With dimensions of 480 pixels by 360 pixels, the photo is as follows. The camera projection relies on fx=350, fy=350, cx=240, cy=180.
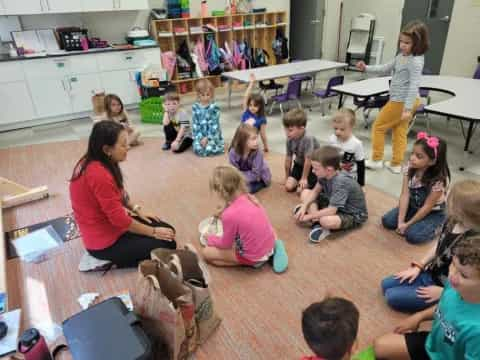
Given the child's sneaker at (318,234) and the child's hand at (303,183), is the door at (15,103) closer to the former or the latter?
the child's hand at (303,183)

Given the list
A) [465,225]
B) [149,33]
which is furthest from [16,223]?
[149,33]

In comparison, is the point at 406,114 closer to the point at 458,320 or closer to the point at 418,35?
the point at 418,35

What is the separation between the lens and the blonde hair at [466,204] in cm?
155

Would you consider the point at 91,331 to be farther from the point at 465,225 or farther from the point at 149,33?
the point at 149,33

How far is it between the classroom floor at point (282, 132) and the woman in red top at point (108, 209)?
6.84ft

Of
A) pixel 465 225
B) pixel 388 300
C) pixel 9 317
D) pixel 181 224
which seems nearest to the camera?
pixel 465 225

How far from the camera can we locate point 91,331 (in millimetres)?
1426

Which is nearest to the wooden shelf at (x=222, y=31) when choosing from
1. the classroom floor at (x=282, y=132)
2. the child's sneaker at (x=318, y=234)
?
the classroom floor at (x=282, y=132)

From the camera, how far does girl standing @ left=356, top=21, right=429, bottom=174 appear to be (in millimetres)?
2975

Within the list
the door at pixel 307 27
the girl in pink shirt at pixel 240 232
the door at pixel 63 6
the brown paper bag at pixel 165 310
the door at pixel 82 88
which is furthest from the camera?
the door at pixel 307 27

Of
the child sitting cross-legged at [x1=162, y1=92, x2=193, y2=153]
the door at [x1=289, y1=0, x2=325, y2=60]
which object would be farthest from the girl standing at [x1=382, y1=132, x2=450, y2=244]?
the door at [x1=289, y1=0, x2=325, y2=60]

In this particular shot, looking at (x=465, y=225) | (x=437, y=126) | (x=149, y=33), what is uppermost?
(x=149, y=33)

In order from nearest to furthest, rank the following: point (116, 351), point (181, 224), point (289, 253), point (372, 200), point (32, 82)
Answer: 1. point (116, 351)
2. point (289, 253)
3. point (181, 224)
4. point (372, 200)
5. point (32, 82)

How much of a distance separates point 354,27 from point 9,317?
27.2ft
